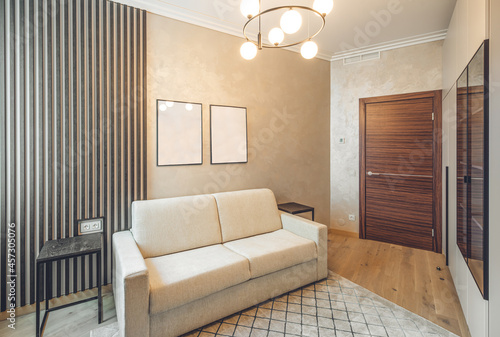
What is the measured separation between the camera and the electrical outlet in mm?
2373

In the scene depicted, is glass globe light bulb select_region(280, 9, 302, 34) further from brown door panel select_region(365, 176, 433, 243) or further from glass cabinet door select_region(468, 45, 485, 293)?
brown door panel select_region(365, 176, 433, 243)

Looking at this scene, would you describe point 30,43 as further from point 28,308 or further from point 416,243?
point 416,243

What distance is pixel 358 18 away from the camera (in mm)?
3072

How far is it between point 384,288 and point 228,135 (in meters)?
2.28

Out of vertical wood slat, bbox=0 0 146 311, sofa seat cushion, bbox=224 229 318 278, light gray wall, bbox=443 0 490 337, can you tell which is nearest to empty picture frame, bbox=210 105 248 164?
vertical wood slat, bbox=0 0 146 311

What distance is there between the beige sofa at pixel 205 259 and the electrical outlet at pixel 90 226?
19 cm

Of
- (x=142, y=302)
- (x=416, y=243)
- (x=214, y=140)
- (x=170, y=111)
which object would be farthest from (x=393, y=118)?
(x=142, y=302)

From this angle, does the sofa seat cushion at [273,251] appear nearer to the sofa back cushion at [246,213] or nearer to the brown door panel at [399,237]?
the sofa back cushion at [246,213]

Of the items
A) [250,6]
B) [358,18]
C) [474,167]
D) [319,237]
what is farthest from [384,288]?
[358,18]

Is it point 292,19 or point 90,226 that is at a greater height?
point 292,19

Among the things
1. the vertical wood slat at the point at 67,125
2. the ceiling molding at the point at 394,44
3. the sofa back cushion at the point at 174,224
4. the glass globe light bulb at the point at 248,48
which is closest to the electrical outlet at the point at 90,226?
the vertical wood slat at the point at 67,125

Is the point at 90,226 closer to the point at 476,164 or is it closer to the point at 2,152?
the point at 2,152

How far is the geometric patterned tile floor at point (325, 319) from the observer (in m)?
1.96

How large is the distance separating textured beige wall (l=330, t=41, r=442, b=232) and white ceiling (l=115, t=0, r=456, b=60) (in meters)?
0.20
